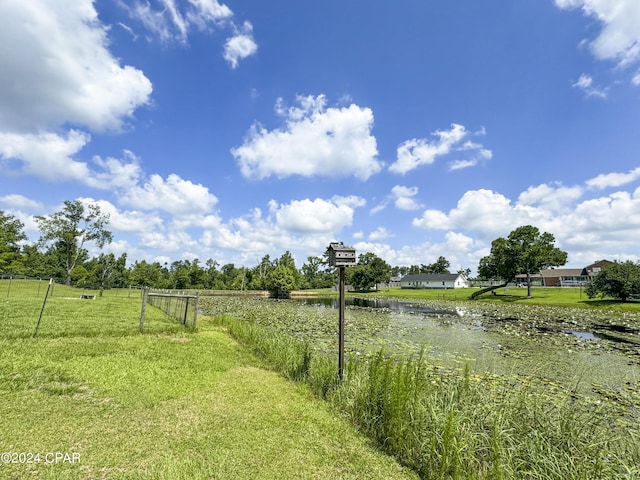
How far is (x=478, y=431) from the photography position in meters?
3.84

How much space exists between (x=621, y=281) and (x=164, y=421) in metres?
36.4

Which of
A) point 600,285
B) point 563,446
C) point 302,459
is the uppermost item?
point 600,285

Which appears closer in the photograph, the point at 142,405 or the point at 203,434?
the point at 203,434

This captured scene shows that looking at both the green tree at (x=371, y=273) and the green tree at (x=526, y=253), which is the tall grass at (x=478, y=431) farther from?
the green tree at (x=371, y=273)

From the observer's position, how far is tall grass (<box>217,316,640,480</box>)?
306 centimetres

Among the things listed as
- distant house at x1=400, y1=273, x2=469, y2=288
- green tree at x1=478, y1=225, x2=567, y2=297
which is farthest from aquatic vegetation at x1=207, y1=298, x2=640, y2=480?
distant house at x1=400, y1=273, x2=469, y2=288

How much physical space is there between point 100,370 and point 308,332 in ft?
30.6

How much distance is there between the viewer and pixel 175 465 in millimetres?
3330

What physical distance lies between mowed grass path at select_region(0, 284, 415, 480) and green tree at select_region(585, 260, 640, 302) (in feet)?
111

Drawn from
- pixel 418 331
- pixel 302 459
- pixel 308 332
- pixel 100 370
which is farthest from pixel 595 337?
pixel 100 370

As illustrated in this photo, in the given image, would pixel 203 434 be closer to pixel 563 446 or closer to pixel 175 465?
pixel 175 465

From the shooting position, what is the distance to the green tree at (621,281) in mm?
26016

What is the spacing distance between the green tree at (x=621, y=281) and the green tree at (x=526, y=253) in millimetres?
10826

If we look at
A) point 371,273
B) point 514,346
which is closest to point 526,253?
point 371,273
